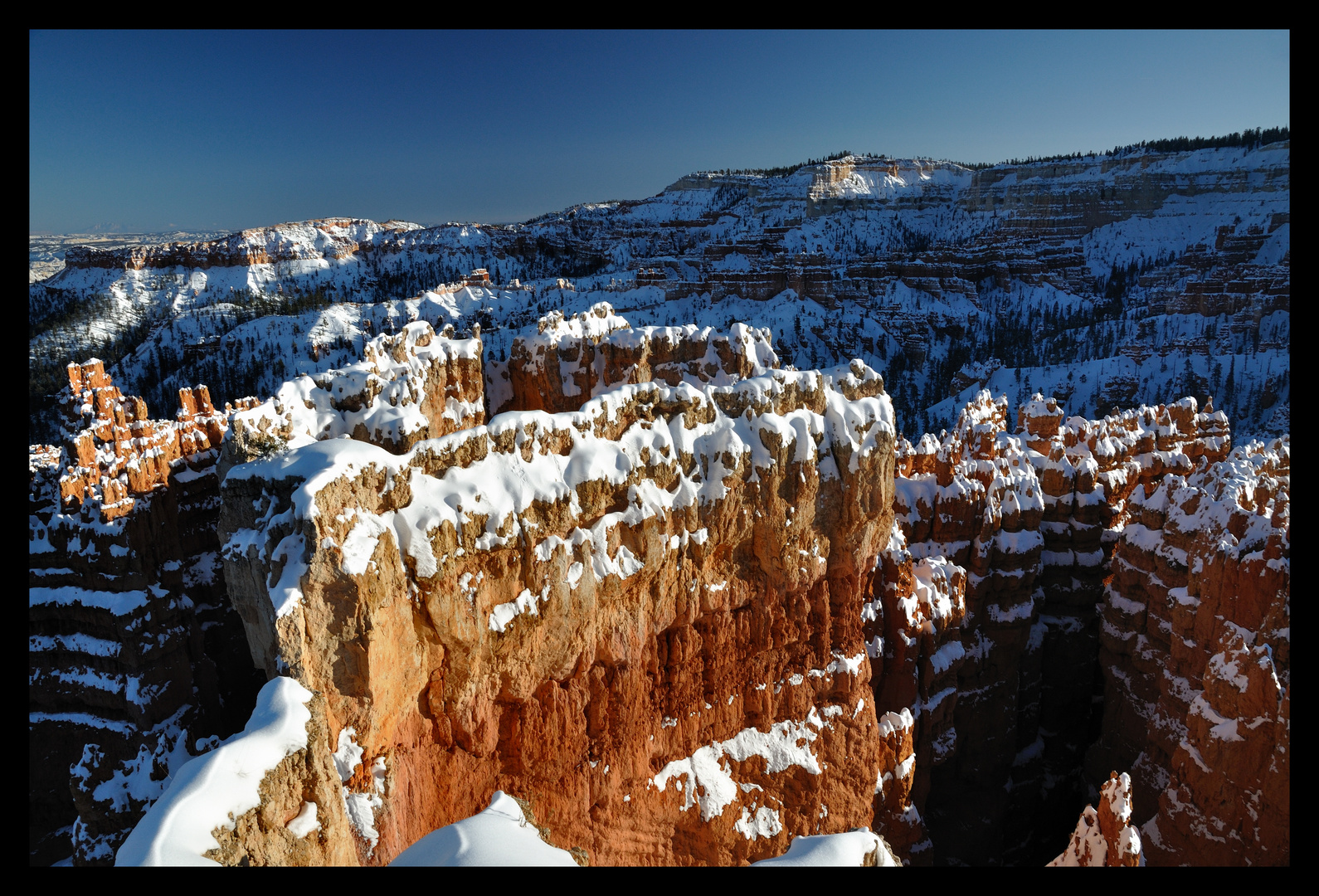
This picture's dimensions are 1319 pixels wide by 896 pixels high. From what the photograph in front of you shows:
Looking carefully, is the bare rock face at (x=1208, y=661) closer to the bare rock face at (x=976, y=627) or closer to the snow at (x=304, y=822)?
the bare rock face at (x=976, y=627)

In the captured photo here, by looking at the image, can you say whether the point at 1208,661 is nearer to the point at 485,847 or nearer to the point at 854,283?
the point at 485,847

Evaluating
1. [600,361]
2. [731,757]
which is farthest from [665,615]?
[600,361]

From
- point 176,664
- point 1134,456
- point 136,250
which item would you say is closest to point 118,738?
point 176,664

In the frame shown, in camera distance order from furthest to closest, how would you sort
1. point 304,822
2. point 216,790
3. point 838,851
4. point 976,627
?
point 976,627
point 304,822
point 838,851
point 216,790
